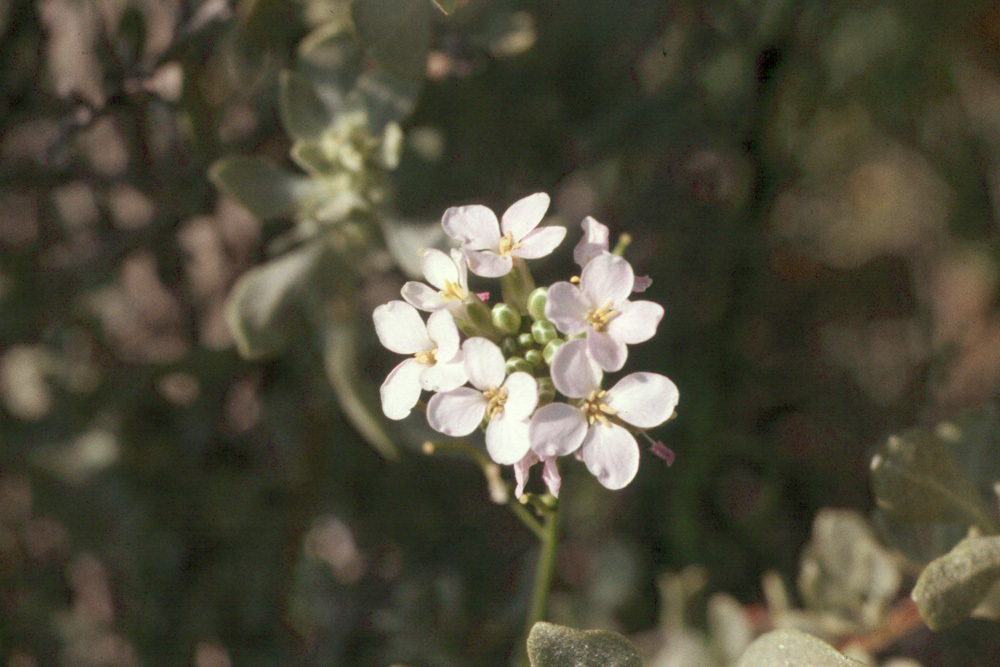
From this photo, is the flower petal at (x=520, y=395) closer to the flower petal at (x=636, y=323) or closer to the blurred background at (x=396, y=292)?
the flower petal at (x=636, y=323)

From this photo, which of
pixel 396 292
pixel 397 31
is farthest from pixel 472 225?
pixel 396 292

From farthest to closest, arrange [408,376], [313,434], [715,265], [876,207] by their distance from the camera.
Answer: [876,207], [715,265], [313,434], [408,376]

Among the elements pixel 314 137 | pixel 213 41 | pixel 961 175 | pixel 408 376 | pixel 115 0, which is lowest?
pixel 408 376

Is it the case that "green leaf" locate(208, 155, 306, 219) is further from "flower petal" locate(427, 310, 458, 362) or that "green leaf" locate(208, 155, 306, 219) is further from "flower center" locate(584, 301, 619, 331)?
"flower center" locate(584, 301, 619, 331)

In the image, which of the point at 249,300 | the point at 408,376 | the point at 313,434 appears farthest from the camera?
the point at 313,434

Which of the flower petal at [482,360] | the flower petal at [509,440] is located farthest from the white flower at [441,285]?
the flower petal at [509,440]

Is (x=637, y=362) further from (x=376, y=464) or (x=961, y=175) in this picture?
(x=961, y=175)

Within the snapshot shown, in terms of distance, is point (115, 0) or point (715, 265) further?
point (715, 265)

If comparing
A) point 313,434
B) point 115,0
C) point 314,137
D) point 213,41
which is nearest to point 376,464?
point 313,434
